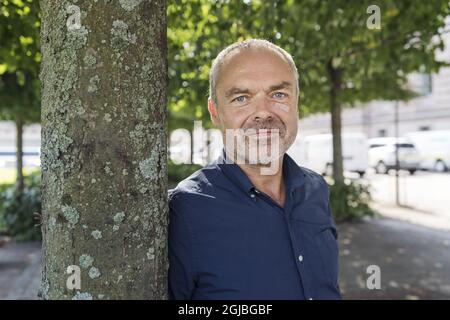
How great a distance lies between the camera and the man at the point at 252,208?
1788 millimetres

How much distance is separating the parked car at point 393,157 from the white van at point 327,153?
7.13 ft

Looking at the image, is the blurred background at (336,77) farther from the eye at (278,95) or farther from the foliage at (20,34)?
the eye at (278,95)

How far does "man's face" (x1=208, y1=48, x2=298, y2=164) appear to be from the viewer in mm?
1949

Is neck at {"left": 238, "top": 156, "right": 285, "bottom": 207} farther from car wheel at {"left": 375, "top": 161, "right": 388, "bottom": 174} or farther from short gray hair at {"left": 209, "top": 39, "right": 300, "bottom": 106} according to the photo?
car wheel at {"left": 375, "top": 161, "right": 388, "bottom": 174}

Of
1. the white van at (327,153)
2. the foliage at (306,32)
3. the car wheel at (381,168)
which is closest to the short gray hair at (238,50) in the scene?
the foliage at (306,32)

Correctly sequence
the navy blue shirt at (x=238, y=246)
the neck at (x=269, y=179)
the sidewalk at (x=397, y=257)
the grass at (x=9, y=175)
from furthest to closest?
1. the grass at (x=9, y=175)
2. the sidewalk at (x=397, y=257)
3. the neck at (x=269, y=179)
4. the navy blue shirt at (x=238, y=246)

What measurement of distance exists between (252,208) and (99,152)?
0.63m

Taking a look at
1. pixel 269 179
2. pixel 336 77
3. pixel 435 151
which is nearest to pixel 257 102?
pixel 269 179

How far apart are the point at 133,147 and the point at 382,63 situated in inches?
235

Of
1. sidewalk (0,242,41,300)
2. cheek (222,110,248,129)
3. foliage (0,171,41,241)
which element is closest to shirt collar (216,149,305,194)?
cheek (222,110,248,129)

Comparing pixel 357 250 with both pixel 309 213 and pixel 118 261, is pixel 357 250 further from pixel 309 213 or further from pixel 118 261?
pixel 118 261

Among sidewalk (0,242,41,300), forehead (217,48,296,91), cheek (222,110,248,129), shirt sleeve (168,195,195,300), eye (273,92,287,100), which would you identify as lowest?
sidewalk (0,242,41,300)

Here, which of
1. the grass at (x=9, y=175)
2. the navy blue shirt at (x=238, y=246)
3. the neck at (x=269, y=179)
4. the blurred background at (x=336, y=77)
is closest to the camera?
the navy blue shirt at (x=238, y=246)

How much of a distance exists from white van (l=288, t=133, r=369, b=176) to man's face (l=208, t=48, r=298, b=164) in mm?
22796
